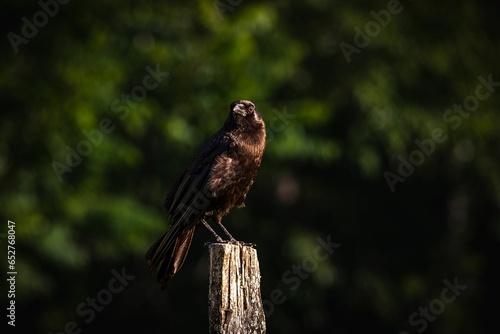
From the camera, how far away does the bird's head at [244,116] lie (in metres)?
7.06

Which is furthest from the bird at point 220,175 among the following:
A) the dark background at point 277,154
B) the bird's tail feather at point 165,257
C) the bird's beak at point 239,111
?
the dark background at point 277,154

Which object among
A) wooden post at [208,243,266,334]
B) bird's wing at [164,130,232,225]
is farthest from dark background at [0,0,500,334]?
wooden post at [208,243,266,334]

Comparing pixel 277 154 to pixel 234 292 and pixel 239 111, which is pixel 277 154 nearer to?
pixel 239 111

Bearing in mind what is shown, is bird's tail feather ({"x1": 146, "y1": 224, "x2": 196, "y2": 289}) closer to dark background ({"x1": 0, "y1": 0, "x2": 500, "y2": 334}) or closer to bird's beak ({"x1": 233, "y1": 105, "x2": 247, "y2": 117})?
bird's beak ({"x1": 233, "y1": 105, "x2": 247, "y2": 117})

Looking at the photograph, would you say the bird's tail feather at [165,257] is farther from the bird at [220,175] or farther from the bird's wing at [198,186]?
the bird's wing at [198,186]

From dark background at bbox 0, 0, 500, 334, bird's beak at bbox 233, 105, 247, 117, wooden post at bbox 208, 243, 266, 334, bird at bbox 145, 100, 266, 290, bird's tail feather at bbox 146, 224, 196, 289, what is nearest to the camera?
wooden post at bbox 208, 243, 266, 334

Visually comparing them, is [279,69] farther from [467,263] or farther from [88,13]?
[467,263]

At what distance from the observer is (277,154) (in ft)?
42.5

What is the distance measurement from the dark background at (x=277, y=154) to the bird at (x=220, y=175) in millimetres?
5504

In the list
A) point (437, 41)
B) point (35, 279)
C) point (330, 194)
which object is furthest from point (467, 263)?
point (35, 279)

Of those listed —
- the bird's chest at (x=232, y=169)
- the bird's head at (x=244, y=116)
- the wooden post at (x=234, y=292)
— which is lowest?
the bird's chest at (x=232, y=169)

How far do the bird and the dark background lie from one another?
5504 millimetres

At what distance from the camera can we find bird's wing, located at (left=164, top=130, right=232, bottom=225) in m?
6.79

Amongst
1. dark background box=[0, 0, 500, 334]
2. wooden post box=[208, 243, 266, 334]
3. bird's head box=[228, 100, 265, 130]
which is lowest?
dark background box=[0, 0, 500, 334]
